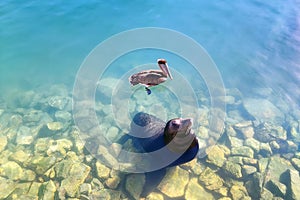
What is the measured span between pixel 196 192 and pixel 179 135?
141cm

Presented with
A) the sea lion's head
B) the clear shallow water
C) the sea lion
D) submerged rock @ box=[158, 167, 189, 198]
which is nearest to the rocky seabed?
submerged rock @ box=[158, 167, 189, 198]

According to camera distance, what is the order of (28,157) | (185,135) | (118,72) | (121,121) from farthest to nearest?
1. (118,72)
2. (121,121)
3. (28,157)
4. (185,135)

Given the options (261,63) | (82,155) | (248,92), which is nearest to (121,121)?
(82,155)

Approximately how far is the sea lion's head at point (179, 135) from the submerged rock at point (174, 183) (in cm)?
76

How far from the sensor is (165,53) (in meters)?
8.16

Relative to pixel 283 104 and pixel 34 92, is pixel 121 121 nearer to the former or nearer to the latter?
pixel 34 92

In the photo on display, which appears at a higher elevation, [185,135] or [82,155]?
[185,135]

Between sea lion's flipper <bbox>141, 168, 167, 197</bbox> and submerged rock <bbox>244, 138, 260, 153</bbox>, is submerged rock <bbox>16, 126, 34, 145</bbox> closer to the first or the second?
sea lion's flipper <bbox>141, 168, 167, 197</bbox>

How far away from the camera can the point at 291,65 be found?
26.5ft

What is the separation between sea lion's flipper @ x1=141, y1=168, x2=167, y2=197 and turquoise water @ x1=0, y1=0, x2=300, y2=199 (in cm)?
49

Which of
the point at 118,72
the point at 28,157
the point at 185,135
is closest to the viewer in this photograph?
the point at 185,135

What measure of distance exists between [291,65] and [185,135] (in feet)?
19.3

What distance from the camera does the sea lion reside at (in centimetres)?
370

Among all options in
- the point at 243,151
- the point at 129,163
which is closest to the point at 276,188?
the point at 243,151
